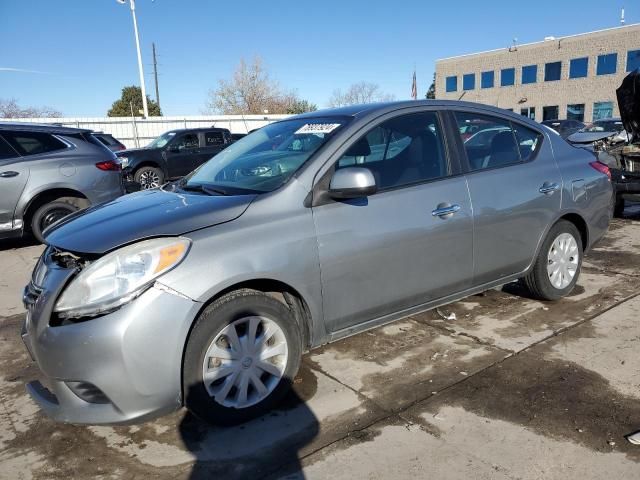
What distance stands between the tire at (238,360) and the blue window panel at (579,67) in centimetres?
4599

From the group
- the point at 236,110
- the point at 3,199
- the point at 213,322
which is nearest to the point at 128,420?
the point at 213,322

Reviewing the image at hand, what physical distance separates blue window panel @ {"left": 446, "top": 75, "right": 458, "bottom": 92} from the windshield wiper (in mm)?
51885

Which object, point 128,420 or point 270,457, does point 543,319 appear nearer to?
point 270,457

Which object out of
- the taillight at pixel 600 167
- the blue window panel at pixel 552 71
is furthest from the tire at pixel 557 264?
the blue window panel at pixel 552 71

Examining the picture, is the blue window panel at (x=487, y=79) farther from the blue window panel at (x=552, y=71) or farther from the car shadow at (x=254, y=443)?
the car shadow at (x=254, y=443)

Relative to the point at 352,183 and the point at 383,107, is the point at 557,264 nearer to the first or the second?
the point at 383,107

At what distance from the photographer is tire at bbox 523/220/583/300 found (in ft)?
13.6

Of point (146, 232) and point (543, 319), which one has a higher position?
point (146, 232)

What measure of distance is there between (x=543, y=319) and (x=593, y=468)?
1.87m

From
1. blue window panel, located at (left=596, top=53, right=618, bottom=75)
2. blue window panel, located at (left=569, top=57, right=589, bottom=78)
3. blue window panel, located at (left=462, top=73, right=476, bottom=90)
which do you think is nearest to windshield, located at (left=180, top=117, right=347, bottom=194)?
blue window panel, located at (left=596, top=53, right=618, bottom=75)

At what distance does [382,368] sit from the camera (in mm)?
3365

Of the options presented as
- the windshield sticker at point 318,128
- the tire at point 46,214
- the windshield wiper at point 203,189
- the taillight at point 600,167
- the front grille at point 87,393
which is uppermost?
the windshield sticker at point 318,128

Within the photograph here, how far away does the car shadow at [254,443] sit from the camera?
242cm

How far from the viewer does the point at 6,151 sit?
6.70 metres
